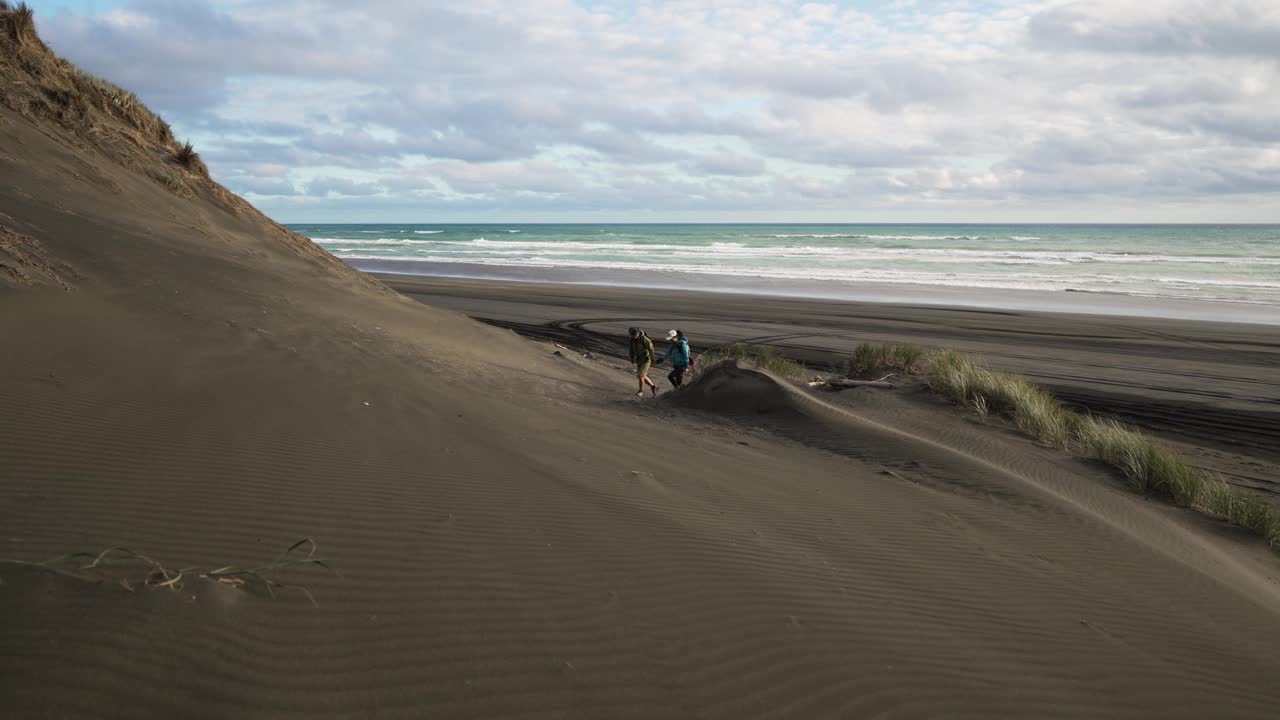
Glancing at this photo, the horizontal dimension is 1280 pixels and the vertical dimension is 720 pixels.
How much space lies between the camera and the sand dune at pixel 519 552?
3033mm

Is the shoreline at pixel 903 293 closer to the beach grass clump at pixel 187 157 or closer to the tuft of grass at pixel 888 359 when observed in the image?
the tuft of grass at pixel 888 359

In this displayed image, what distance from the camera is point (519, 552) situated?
4293mm

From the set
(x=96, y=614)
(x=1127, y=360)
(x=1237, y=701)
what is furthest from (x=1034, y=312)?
(x=96, y=614)

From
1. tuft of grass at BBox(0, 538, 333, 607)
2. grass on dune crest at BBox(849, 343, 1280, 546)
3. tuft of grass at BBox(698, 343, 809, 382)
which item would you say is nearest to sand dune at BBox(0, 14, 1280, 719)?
tuft of grass at BBox(0, 538, 333, 607)

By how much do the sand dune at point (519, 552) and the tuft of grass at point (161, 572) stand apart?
0.04 m

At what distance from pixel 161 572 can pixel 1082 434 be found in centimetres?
1004

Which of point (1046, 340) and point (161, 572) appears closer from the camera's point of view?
point (161, 572)

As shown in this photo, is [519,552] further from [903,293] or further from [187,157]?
[903,293]

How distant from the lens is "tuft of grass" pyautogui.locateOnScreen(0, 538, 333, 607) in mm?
3244

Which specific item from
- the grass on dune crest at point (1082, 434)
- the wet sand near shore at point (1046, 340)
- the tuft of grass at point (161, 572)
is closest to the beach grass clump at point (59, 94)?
the wet sand near shore at point (1046, 340)

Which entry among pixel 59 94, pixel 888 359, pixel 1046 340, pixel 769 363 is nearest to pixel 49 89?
pixel 59 94

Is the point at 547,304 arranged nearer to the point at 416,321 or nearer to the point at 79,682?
the point at 416,321

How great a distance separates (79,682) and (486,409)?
549cm

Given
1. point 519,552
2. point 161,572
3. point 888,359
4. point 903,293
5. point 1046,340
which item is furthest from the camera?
point 903,293
